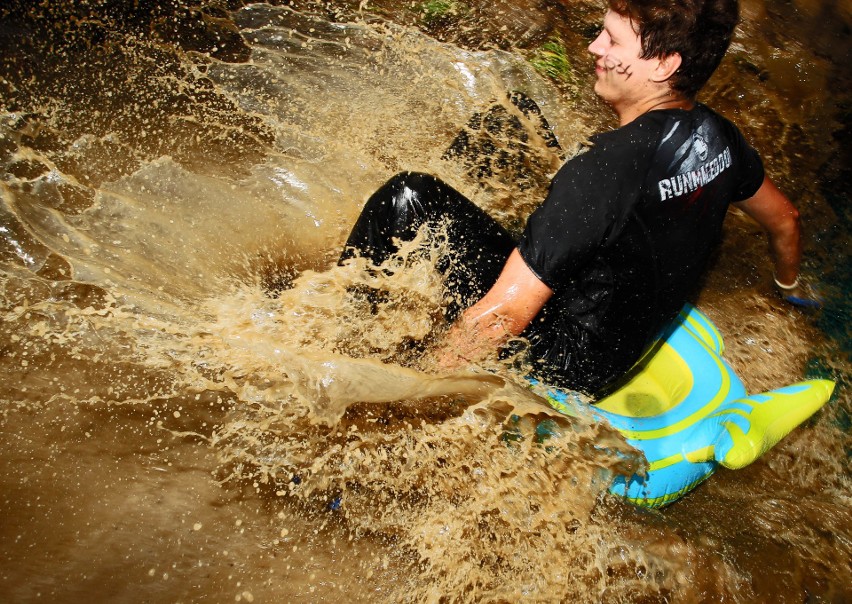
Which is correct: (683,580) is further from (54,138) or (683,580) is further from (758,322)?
(54,138)

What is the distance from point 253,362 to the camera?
2318 mm

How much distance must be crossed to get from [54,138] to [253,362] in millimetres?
1743

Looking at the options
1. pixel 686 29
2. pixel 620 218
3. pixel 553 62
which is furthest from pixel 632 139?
pixel 553 62

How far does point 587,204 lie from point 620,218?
115mm

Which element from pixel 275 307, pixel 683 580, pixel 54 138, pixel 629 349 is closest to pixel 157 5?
pixel 54 138

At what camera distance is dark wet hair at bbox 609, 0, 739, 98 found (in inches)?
73.3

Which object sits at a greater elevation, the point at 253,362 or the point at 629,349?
the point at 629,349

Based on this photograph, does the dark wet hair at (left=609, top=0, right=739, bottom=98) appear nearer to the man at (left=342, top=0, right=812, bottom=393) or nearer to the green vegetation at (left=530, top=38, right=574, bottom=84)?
the man at (left=342, top=0, right=812, bottom=393)

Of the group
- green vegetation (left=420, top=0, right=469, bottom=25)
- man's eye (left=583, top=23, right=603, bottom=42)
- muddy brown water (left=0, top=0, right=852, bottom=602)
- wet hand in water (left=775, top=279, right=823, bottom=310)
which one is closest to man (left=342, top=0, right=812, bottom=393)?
muddy brown water (left=0, top=0, right=852, bottom=602)

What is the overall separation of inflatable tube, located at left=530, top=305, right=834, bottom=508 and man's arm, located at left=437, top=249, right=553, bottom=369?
38 centimetres

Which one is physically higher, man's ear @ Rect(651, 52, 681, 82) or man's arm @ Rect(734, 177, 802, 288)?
man's ear @ Rect(651, 52, 681, 82)

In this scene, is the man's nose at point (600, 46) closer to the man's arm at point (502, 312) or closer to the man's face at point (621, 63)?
the man's face at point (621, 63)

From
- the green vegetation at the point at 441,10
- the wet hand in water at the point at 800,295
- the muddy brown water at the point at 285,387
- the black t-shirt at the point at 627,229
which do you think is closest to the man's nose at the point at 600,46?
the black t-shirt at the point at 627,229

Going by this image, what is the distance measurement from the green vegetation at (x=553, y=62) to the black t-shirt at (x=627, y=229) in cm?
207
